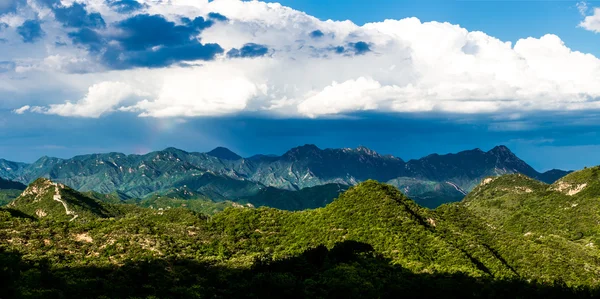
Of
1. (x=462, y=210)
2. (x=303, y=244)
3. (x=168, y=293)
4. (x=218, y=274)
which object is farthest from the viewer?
(x=462, y=210)

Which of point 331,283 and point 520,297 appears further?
point 331,283

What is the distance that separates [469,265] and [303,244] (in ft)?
121

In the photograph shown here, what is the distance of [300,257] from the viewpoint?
87000 mm

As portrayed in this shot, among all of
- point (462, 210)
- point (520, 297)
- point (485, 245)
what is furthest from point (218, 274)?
point (462, 210)

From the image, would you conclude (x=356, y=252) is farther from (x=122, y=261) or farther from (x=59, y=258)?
(x=59, y=258)

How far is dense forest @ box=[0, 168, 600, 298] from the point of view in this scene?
219 ft

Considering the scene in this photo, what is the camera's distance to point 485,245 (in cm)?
12056

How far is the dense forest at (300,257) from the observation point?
66.8 m

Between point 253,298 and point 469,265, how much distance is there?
176 feet

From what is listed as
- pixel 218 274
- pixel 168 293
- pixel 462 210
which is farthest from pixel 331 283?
pixel 462 210

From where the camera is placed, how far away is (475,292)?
227ft

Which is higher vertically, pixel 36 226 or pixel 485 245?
pixel 36 226

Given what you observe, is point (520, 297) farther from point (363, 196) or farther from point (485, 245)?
point (363, 196)

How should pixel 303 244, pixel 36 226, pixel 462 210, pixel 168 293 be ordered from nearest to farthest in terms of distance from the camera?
pixel 168 293
pixel 36 226
pixel 303 244
pixel 462 210
